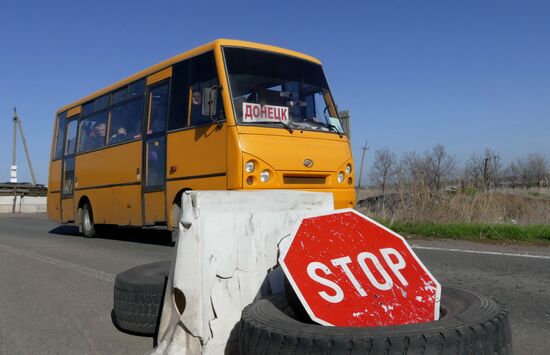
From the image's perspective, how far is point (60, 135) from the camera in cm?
1384

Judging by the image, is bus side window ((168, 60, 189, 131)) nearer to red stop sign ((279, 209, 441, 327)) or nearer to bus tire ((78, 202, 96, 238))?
bus tire ((78, 202, 96, 238))

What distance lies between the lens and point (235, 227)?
10.5ft

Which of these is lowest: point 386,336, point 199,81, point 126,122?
point 386,336

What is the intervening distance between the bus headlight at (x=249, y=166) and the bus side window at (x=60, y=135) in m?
8.09

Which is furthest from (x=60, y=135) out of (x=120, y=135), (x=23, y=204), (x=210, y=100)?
(x=23, y=204)

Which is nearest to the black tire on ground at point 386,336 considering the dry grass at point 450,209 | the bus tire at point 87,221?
the dry grass at point 450,209

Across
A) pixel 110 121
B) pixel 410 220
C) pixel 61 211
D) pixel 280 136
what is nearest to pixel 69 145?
pixel 61 211

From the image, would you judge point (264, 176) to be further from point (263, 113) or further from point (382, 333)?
point (382, 333)

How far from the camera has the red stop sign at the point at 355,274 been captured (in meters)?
2.63

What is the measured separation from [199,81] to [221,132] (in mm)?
1253

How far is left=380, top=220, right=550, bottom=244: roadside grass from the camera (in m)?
9.41

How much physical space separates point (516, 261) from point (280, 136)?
12.3ft

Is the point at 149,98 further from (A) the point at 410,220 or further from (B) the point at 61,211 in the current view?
(A) the point at 410,220

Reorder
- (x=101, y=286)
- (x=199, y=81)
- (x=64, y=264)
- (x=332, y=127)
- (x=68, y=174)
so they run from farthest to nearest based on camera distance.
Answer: (x=68, y=174) → (x=332, y=127) → (x=199, y=81) → (x=64, y=264) → (x=101, y=286)
